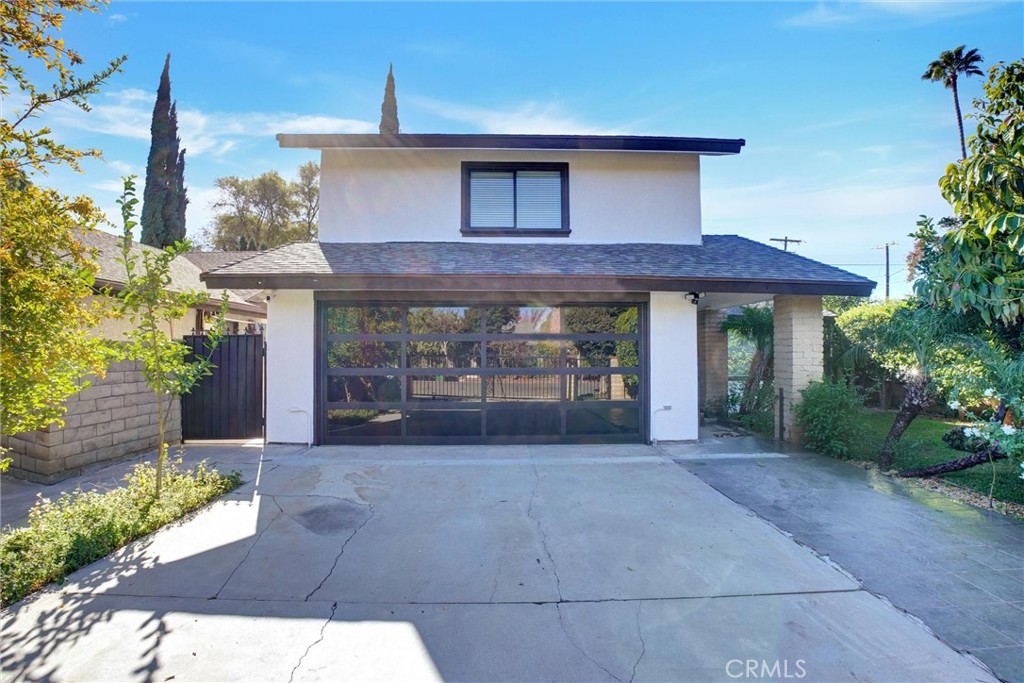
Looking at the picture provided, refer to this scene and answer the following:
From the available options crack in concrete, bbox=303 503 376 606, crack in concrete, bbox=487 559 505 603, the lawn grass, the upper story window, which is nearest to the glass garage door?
the upper story window

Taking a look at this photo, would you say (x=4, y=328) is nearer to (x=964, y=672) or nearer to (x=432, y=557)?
(x=432, y=557)

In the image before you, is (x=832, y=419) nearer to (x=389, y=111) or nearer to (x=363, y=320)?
(x=363, y=320)

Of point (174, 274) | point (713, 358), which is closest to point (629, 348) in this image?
point (713, 358)

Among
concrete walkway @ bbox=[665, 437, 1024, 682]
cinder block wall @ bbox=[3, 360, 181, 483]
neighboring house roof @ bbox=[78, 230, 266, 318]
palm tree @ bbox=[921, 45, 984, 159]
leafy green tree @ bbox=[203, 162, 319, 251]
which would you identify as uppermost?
leafy green tree @ bbox=[203, 162, 319, 251]

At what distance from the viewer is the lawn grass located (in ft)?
18.4

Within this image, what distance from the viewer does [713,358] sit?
36.8 feet

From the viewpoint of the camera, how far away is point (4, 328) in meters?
3.32

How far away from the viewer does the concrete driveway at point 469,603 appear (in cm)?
250

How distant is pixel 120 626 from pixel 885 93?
13.4 meters

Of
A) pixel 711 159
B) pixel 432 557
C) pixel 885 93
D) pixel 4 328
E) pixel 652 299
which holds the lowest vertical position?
Answer: pixel 432 557

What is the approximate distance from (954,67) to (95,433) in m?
21.1

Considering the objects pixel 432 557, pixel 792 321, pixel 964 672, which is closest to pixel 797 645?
pixel 964 672

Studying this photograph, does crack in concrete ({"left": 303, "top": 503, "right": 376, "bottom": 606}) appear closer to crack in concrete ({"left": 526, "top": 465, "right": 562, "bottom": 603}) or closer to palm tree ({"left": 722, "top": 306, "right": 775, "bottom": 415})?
crack in concrete ({"left": 526, "top": 465, "right": 562, "bottom": 603})

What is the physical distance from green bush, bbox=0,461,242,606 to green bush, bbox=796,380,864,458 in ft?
29.3
